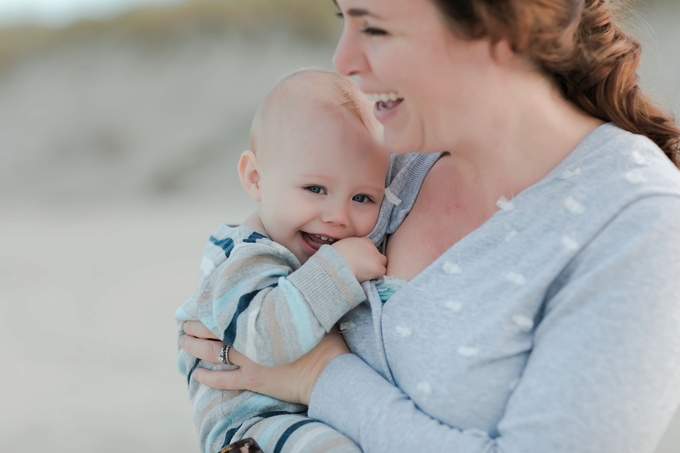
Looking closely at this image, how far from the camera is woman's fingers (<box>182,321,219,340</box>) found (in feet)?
4.58

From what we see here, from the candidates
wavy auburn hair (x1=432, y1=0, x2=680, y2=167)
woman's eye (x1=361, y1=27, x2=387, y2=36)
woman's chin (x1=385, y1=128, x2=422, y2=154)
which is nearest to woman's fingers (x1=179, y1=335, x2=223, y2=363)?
woman's chin (x1=385, y1=128, x2=422, y2=154)

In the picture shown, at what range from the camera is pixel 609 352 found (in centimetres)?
90

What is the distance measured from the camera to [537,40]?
3.64 feet

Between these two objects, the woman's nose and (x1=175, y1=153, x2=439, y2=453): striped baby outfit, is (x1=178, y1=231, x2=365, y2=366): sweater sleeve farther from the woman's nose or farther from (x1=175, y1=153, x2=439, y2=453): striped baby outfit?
the woman's nose

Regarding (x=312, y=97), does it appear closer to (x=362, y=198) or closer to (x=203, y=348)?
(x=362, y=198)

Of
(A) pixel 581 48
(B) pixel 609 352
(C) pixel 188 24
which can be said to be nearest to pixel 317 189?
(A) pixel 581 48

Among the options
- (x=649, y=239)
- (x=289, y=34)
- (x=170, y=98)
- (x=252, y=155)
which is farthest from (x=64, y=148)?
(x=649, y=239)

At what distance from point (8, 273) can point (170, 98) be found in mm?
1401

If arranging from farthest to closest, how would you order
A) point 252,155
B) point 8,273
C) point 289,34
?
point 289,34
point 8,273
point 252,155

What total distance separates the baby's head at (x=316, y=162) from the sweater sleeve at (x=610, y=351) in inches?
20.0

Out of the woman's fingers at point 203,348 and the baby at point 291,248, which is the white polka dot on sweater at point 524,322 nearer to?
the baby at point 291,248

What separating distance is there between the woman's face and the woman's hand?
15.9 inches

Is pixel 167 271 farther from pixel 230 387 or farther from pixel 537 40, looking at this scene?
pixel 537 40

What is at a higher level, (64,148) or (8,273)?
(64,148)
